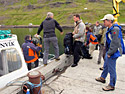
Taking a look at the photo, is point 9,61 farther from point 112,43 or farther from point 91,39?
point 91,39

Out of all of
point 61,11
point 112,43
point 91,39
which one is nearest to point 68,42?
point 91,39

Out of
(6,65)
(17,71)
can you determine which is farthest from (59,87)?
(6,65)

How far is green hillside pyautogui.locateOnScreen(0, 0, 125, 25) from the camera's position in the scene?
106 metres

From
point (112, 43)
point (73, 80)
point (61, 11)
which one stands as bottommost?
point (73, 80)

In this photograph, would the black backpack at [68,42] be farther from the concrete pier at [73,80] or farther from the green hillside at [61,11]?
the green hillside at [61,11]

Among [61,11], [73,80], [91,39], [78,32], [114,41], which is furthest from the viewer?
[61,11]

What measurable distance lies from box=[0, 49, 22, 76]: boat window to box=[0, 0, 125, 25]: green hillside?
9711cm

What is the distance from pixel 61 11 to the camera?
134 metres

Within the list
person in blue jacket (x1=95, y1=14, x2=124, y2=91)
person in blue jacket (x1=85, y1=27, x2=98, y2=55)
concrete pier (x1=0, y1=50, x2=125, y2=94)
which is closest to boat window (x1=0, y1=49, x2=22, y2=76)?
concrete pier (x1=0, y1=50, x2=125, y2=94)

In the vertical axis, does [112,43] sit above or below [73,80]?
above

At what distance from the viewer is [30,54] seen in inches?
217

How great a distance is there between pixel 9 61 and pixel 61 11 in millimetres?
134712

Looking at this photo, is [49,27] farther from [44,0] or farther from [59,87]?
[44,0]

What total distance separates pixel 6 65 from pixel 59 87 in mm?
1959
